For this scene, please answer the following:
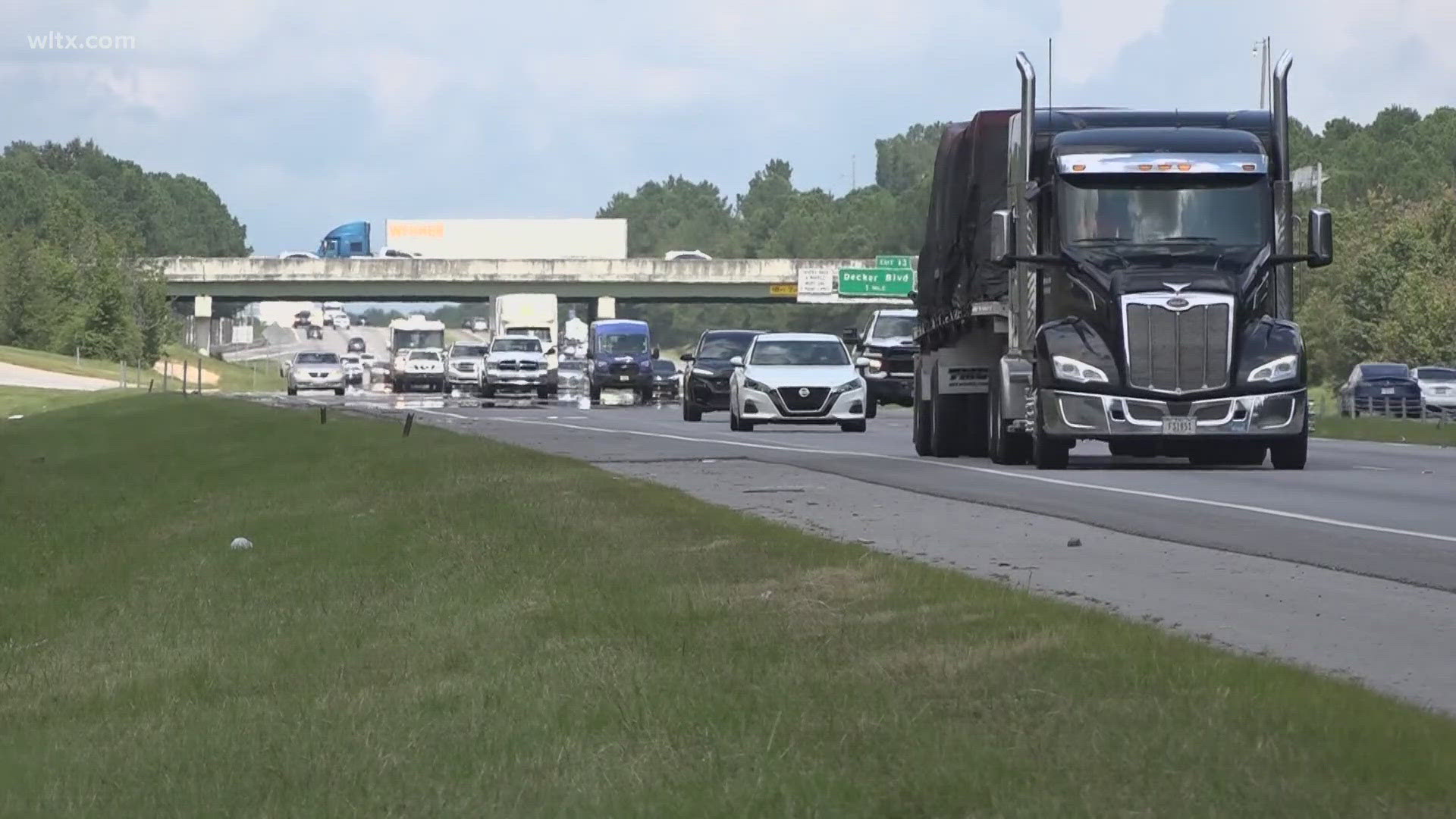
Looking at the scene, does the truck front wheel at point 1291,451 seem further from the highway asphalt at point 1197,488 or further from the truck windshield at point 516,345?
the truck windshield at point 516,345

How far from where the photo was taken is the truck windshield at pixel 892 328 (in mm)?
50344

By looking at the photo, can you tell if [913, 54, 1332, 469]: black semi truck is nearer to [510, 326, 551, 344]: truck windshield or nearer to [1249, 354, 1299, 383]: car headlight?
[1249, 354, 1299, 383]: car headlight

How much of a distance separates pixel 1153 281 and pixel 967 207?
4766mm

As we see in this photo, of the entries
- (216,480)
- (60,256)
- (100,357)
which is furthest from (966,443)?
(60,256)

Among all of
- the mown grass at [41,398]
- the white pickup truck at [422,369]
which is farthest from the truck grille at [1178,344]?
the white pickup truck at [422,369]

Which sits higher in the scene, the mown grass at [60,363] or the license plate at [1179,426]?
the mown grass at [60,363]

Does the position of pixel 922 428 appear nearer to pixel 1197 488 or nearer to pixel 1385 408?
pixel 1197 488

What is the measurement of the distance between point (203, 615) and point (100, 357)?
331ft

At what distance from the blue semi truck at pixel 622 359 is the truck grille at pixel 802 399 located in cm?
3020

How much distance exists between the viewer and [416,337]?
94.1 metres

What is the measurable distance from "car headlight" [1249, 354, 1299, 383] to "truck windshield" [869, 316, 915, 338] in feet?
90.7

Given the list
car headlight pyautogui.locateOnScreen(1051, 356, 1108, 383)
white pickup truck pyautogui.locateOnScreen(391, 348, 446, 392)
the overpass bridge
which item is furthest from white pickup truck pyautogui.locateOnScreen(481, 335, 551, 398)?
the overpass bridge

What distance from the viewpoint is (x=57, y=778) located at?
25.0 feet

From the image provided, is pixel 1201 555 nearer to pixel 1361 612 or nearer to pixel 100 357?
pixel 1361 612
